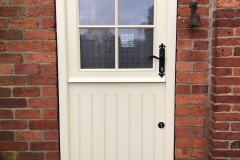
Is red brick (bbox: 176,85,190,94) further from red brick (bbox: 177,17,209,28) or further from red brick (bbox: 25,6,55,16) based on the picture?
red brick (bbox: 25,6,55,16)

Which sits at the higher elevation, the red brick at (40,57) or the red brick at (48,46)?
the red brick at (48,46)

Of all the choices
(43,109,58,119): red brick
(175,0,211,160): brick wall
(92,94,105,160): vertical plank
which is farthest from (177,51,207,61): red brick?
(43,109,58,119): red brick

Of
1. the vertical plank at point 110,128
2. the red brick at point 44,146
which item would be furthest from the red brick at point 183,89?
the red brick at point 44,146

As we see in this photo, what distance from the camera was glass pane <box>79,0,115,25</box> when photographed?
2258 millimetres

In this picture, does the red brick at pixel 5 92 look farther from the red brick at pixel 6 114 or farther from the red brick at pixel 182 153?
the red brick at pixel 182 153

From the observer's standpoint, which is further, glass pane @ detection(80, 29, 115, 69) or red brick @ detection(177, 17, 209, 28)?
glass pane @ detection(80, 29, 115, 69)

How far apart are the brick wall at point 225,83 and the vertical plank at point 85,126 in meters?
1.05

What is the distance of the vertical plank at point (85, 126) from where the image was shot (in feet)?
7.59

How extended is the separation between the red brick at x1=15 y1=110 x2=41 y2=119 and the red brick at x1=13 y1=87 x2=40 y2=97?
0.14 m

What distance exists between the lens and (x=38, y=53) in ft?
7.25

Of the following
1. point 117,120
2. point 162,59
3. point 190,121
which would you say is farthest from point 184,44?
point 117,120

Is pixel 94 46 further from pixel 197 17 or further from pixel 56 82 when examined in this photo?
pixel 197 17

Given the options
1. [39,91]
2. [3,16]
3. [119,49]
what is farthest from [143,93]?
[3,16]

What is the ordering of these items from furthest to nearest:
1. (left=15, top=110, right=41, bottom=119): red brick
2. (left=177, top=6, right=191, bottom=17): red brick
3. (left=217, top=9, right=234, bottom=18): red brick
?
(left=15, top=110, right=41, bottom=119): red brick
(left=177, top=6, right=191, bottom=17): red brick
(left=217, top=9, right=234, bottom=18): red brick
